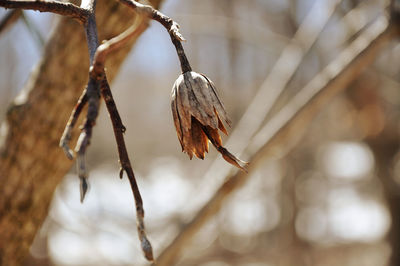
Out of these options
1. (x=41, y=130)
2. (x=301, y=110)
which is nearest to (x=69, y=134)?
(x=41, y=130)

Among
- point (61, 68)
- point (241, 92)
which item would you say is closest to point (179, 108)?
point (61, 68)

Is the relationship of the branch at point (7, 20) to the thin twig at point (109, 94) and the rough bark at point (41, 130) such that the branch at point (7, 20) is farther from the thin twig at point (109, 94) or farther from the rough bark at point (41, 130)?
the thin twig at point (109, 94)

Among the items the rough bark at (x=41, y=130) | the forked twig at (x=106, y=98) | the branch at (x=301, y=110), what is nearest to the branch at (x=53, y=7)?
the forked twig at (x=106, y=98)

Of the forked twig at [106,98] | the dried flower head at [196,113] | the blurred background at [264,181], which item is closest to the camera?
the forked twig at [106,98]

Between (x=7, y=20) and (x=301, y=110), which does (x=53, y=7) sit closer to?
(x=7, y=20)

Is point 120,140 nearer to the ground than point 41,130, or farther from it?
farther from it
